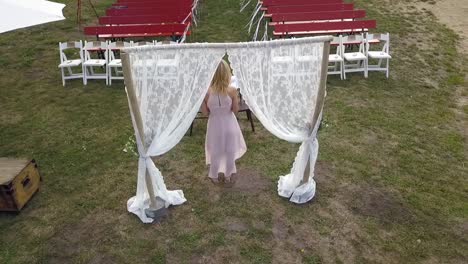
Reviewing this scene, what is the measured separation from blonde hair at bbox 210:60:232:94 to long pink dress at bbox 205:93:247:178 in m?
0.11

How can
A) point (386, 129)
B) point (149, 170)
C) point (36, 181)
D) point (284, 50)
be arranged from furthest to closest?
point (386, 129) < point (36, 181) < point (149, 170) < point (284, 50)

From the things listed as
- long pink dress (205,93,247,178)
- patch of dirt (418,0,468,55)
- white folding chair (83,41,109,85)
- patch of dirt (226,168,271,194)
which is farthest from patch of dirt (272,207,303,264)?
patch of dirt (418,0,468,55)

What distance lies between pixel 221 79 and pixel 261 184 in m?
2.06

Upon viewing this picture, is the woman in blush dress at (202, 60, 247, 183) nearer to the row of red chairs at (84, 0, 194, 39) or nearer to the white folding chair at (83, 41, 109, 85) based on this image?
the white folding chair at (83, 41, 109, 85)

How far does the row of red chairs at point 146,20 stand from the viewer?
11180 mm

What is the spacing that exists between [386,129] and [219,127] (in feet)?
13.0

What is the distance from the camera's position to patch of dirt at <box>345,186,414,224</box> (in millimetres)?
5854

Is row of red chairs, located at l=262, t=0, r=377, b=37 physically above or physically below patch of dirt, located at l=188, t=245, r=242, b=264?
above

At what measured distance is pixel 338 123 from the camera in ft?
27.1

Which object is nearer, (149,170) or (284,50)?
(284,50)

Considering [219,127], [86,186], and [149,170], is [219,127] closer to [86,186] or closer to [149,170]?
[149,170]

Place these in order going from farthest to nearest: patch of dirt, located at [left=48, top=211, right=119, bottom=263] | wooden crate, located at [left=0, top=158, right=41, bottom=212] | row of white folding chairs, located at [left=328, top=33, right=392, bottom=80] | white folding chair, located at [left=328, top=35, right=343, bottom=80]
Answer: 1. row of white folding chairs, located at [left=328, top=33, right=392, bottom=80]
2. white folding chair, located at [left=328, top=35, right=343, bottom=80]
3. wooden crate, located at [left=0, top=158, right=41, bottom=212]
4. patch of dirt, located at [left=48, top=211, right=119, bottom=263]

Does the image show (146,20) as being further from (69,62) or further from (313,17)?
(313,17)

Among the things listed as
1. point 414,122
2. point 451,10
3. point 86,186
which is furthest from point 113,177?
point 451,10
